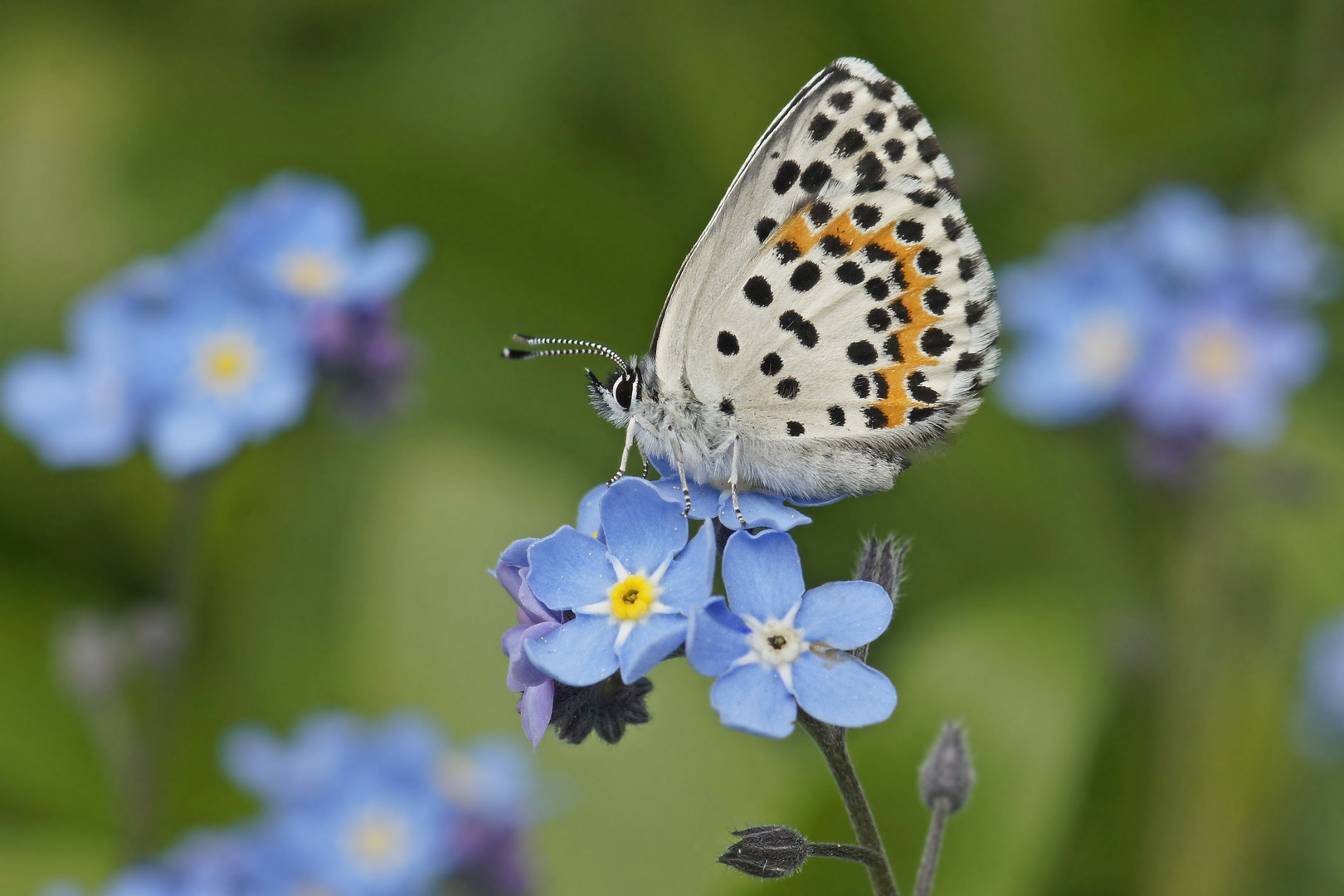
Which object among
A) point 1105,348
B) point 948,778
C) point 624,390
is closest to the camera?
point 948,778

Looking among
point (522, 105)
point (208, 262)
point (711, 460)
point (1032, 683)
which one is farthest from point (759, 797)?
point (522, 105)

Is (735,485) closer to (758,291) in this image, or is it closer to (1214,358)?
(758,291)

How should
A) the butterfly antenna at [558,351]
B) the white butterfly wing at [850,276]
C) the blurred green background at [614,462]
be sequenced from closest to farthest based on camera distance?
the white butterfly wing at [850,276] < the butterfly antenna at [558,351] < the blurred green background at [614,462]

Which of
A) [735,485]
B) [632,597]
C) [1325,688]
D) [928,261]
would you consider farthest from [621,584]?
→ [1325,688]

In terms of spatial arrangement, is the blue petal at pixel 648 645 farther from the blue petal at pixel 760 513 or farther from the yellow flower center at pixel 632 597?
the blue petal at pixel 760 513

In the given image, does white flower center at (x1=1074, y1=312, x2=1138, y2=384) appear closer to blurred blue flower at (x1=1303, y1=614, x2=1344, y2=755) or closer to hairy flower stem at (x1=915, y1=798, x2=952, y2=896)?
blurred blue flower at (x1=1303, y1=614, x2=1344, y2=755)

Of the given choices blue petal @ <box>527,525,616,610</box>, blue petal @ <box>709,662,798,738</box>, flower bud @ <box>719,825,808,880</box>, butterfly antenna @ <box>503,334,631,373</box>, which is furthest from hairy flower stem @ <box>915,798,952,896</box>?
butterfly antenna @ <box>503,334,631,373</box>

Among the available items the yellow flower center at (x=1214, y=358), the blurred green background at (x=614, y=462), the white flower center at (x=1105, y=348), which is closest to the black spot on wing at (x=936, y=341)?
the blurred green background at (x=614, y=462)
